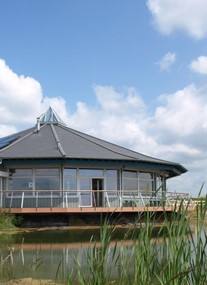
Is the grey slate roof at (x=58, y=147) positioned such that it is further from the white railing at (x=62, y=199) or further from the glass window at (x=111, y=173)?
the white railing at (x=62, y=199)

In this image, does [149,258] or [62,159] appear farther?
[62,159]

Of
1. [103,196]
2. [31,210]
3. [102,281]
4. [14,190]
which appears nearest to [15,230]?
[31,210]

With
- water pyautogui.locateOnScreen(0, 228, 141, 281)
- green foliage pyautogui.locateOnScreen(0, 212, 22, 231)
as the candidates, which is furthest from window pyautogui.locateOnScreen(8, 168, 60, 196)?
water pyautogui.locateOnScreen(0, 228, 141, 281)

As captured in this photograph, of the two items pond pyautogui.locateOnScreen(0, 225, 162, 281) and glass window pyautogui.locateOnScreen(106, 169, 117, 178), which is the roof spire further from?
pond pyautogui.locateOnScreen(0, 225, 162, 281)

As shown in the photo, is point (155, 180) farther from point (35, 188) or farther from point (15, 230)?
point (15, 230)

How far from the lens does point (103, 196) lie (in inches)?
984

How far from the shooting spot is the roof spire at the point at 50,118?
32219mm

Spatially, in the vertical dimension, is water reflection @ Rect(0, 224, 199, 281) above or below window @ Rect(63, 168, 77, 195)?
below

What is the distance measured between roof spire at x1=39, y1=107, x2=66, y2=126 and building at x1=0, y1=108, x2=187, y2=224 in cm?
473

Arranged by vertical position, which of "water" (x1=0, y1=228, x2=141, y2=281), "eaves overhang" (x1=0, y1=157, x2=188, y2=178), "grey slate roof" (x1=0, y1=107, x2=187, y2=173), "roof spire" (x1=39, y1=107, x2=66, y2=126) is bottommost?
"water" (x1=0, y1=228, x2=141, y2=281)

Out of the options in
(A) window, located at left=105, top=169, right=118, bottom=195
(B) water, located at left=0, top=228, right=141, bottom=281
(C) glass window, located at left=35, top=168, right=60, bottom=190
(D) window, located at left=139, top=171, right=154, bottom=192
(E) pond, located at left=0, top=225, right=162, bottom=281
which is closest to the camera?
(E) pond, located at left=0, top=225, right=162, bottom=281

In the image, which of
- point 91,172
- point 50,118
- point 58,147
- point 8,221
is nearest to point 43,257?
point 8,221

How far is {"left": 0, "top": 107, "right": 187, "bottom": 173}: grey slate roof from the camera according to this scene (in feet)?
80.4

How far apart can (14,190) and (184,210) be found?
20305mm
